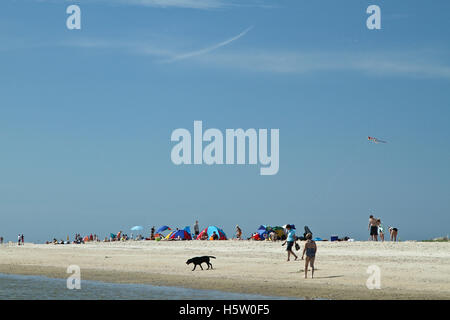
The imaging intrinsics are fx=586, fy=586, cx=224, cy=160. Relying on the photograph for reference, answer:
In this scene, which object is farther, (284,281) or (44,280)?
(44,280)

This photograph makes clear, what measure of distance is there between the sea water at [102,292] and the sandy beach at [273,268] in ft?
3.58

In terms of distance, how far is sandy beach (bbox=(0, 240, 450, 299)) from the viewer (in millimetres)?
21156

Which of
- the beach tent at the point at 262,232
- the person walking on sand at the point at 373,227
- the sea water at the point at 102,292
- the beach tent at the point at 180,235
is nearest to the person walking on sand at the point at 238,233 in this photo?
the beach tent at the point at 262,232

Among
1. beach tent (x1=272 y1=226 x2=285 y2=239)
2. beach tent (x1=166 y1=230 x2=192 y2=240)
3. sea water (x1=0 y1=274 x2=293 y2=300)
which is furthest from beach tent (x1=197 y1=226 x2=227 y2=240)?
sea water (x1=0 y1=274 x2=293 y2=300)

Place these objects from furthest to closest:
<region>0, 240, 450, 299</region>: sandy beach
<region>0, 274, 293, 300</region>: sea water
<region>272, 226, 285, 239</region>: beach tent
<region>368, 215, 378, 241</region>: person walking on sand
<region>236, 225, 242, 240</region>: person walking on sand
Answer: <region>236, 225, 242, 240</region>: person walking on sand < <region>272, 226, 285, 239</region>: beach tent < <region>368, 215, 378, 241</region>: person walking on sand < <region>0, 240, 450, 299</region>: sandy beach < <region>0, 274, 293, 300</region>: sea water

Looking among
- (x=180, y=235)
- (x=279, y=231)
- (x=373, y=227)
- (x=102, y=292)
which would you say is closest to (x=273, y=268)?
(x=102, y=292)

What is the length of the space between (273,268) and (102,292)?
8.35 meters

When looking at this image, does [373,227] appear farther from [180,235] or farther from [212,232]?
[180,235]

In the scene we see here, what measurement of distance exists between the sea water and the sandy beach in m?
1.09

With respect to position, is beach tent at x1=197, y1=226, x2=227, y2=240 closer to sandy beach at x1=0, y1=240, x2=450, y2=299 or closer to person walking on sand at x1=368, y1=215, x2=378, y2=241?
sandy beach at x1=0, y1=240, x2=450, y2=299
